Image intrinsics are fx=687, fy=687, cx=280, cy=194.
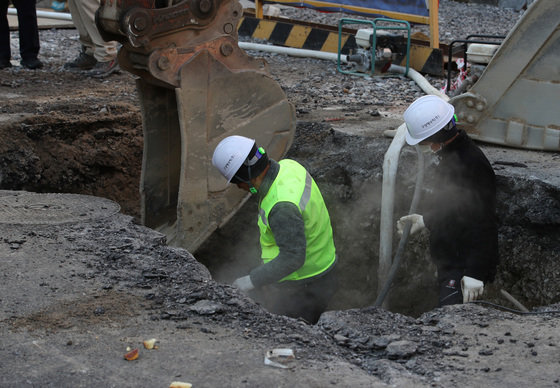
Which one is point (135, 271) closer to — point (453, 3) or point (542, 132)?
point (542, 132)

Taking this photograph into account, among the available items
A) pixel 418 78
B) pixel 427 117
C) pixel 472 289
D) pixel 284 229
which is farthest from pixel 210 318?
pixel 418 78

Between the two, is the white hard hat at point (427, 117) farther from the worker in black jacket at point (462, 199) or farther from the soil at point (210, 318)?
the soil at point (210, 318)

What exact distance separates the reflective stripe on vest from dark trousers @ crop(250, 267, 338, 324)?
65mm

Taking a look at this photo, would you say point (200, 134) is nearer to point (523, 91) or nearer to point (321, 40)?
point (523, 91)

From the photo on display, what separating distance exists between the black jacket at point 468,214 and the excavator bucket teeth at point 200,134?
1.34 m

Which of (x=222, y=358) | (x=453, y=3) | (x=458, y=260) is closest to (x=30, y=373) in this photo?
(x=222, y=358)

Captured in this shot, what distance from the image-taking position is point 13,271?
142 inches

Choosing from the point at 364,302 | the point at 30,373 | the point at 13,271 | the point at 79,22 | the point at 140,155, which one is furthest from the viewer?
the point at 79,22

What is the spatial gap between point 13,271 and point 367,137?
339 centimetres

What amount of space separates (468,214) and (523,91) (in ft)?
5.37

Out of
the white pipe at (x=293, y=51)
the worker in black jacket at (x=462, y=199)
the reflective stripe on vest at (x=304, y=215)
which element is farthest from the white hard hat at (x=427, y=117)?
the white pipe at (x=293, y=51)

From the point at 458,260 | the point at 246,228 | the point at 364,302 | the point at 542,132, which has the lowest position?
the point at 364,302

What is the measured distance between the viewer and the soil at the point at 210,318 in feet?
9.12

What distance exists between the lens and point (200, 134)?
466 cm
